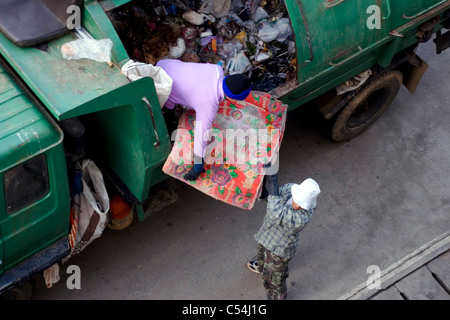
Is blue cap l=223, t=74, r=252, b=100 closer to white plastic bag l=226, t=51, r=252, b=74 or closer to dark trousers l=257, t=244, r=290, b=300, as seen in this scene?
white plastic bag l=226, t=51, r=252, b=74

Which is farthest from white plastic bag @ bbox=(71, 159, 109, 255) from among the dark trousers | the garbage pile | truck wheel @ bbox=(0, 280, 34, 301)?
the dark trousers

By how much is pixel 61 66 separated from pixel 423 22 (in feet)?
10.3

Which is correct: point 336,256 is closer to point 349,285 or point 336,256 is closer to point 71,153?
point 349,285

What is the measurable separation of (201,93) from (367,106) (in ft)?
7.83

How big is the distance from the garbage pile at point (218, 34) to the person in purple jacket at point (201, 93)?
0.51m

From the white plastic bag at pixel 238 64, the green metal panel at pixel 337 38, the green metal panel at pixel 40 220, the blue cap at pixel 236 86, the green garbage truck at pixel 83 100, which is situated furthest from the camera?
the white plastic bag at pixel 238 64

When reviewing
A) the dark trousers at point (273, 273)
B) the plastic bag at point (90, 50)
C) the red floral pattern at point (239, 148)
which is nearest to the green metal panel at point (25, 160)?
the plastic bag at point (90, 50)

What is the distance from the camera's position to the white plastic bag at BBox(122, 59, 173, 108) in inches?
130

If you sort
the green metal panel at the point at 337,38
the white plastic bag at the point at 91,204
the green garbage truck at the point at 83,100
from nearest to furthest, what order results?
the green garbage truck at the point at 83,100
the white plastic bag at the point at 91,204
the green metal panel at the point at 337,38

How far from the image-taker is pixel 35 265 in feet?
12.3

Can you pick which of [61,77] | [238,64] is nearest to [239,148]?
[238,64]

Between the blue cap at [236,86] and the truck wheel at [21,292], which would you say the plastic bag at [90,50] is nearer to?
the blue cap at [236,86]

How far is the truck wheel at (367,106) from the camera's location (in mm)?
4953
